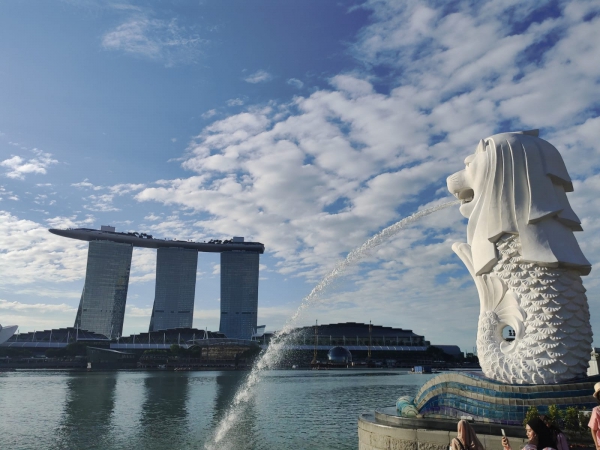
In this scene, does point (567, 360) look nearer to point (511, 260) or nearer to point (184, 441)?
point (511, 260)

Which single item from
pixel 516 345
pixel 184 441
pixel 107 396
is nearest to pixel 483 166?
pixel 516 345

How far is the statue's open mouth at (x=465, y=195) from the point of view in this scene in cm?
1411

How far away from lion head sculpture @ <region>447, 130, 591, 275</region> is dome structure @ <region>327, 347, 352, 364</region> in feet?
300

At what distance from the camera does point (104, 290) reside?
14188 cm

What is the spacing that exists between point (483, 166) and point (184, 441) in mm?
12922

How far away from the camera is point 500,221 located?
12477 mm

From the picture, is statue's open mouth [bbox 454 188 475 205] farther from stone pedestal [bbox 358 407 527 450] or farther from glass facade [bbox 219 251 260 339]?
glass facade [bbox 219 251 260 339]

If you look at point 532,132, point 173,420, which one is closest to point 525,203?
point 532,132

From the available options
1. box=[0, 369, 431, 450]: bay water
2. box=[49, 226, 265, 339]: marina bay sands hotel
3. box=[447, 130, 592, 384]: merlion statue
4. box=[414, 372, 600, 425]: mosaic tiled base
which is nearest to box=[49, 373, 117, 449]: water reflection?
box=[0, 369, 431, 450]: bay water

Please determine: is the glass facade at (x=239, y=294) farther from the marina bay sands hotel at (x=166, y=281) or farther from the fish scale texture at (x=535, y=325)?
the fish scale texture at (x=535, y=325)

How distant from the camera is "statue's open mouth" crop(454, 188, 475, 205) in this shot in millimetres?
14109

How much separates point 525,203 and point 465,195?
2.15 meters

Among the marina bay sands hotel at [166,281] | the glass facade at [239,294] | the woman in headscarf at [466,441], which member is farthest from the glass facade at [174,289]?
the woman in headscarf at [466,441]

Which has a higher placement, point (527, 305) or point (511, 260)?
point (511, 260)
